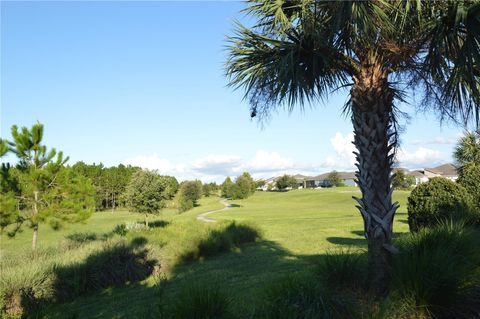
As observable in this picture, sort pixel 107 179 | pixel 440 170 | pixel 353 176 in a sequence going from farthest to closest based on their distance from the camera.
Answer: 1. pixel 353 176
2. pixel 440 170
3. pixel 107 179

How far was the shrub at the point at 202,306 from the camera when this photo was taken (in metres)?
4.16

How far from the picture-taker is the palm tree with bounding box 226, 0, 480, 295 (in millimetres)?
5258

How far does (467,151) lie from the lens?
88.5 ft

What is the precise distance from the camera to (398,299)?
476 cm

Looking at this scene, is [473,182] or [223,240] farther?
[223,240]

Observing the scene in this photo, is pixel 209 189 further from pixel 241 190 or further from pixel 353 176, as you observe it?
pixel 353 176

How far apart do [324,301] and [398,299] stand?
927 mm

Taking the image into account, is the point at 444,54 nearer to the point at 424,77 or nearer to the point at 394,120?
the point at 424,77

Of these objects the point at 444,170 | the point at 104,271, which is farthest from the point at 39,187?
the point at 444,170

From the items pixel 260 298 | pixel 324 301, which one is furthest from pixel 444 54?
pixel 260 298

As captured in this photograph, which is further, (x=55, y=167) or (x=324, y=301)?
(x=55, y=167)

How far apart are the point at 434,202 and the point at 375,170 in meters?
6.78

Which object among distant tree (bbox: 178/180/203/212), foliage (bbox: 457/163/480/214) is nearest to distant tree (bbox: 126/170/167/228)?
foliage (bbox: 457/163/480/214)

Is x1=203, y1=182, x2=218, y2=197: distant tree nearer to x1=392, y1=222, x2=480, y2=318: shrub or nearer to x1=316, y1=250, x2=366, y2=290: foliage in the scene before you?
x1=316, y1=250, x2=366, y2=290: foliage
